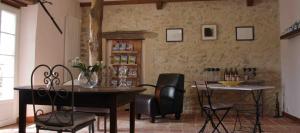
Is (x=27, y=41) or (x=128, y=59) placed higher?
(x=27, y=41)

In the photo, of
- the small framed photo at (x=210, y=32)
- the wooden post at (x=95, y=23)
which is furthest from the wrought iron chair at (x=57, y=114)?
the small framed photo at (x=210, y=32)

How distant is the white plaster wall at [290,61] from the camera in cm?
499

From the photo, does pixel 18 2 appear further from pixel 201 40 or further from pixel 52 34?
pixel 201 40

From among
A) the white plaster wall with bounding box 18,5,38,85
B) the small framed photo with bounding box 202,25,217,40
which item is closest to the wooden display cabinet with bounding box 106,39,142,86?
the small framed photo with bounding box 202,25,217,40

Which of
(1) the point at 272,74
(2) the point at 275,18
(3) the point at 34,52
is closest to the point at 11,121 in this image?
(3) the point at 34,52

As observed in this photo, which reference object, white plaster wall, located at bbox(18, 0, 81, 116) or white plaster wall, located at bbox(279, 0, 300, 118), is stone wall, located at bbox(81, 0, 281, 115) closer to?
white plaster wall, located at bbox(279, 0, 300, 118)

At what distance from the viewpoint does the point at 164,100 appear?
204 inches

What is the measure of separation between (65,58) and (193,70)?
2.96 m

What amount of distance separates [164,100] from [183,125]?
2.16ft

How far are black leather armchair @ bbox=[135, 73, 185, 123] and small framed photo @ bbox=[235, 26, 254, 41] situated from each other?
1.89 meters

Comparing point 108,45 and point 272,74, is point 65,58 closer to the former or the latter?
point 108,45

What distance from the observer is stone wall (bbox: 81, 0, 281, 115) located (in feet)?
20.0

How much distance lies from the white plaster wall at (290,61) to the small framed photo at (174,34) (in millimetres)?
2232

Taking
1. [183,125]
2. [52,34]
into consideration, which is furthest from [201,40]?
[52,34]
